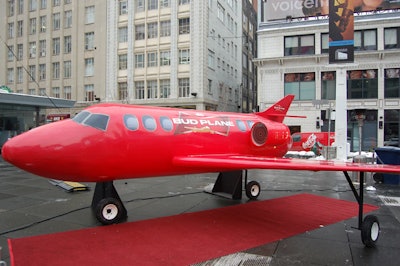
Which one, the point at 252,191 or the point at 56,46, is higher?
the point at 56,46

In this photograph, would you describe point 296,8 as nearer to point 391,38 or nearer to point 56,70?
point 391,38

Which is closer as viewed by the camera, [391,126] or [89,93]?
[391,126]

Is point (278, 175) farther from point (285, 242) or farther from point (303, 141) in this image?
point (303, 141)

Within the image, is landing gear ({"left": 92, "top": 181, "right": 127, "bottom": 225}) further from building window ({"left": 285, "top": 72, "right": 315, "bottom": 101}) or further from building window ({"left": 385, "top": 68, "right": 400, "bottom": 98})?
Result: building window ({"left": 385, "top": 68, "right": 400, "bottom": 98})

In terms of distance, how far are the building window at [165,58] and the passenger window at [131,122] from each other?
118ft

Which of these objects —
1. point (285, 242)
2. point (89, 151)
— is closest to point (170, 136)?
point (89, 151)

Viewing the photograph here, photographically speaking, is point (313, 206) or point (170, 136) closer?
point (170, 136)

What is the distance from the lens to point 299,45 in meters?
35.3

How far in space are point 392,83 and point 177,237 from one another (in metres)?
32.8

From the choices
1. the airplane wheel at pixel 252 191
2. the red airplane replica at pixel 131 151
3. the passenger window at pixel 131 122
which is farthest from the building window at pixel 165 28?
the passenger window at pixel 131 122

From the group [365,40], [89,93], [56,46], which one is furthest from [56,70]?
[365,40]

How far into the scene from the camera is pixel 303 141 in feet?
94.1

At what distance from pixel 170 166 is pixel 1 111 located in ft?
69.2

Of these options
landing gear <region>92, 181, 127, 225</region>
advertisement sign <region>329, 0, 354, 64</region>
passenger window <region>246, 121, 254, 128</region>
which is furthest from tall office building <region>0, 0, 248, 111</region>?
landing gear <region>92, 181, 127, 225</region>
